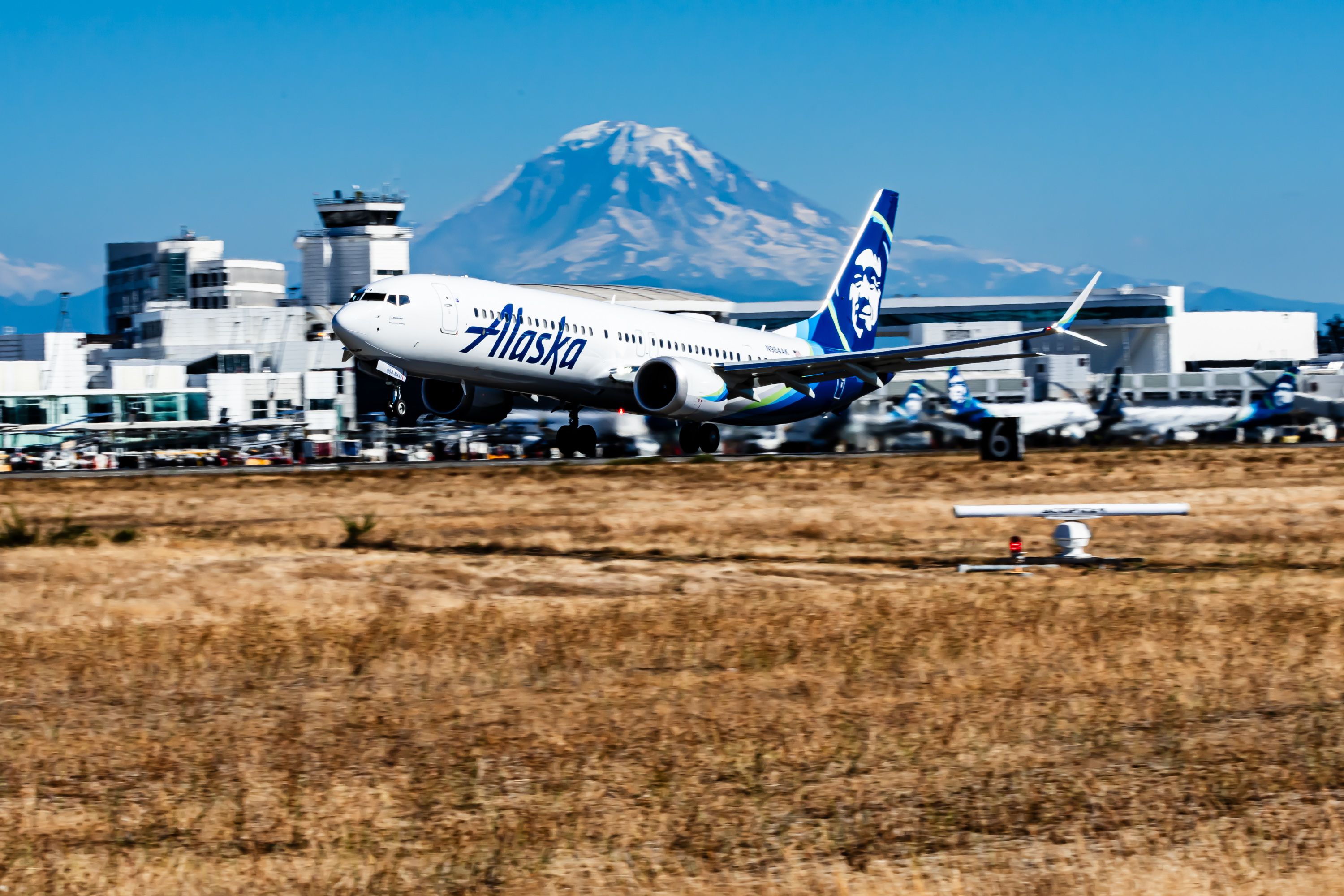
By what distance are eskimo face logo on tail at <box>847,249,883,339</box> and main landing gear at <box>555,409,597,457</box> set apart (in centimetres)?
1239

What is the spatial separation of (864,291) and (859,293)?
29 centimetres

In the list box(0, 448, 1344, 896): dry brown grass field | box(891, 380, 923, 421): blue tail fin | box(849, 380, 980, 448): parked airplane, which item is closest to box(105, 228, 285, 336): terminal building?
box(891, 380, 923, 421): blue tail fin

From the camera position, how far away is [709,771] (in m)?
8.95

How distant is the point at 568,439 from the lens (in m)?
40.8

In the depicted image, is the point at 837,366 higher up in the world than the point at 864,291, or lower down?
lower down

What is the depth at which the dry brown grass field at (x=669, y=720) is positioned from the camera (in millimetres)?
7273

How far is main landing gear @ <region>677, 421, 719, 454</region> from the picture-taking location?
41.9 m

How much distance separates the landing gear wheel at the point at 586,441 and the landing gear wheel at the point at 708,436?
11.1 ft

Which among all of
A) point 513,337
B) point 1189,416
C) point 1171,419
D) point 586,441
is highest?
point 513,337

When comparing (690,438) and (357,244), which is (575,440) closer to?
(690,438)

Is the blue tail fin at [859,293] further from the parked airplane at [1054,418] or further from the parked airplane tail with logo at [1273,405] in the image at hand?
the parked airplane tail with logo at [1273,405]

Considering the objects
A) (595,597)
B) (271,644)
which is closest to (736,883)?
(271,644)

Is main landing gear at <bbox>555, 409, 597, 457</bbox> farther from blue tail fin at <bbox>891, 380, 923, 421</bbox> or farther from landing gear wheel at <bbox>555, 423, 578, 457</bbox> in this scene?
blue tail fin at <bbox>891, 380, 923, 421</bbox>

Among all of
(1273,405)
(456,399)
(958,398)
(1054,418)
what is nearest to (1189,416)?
(1273,405)
